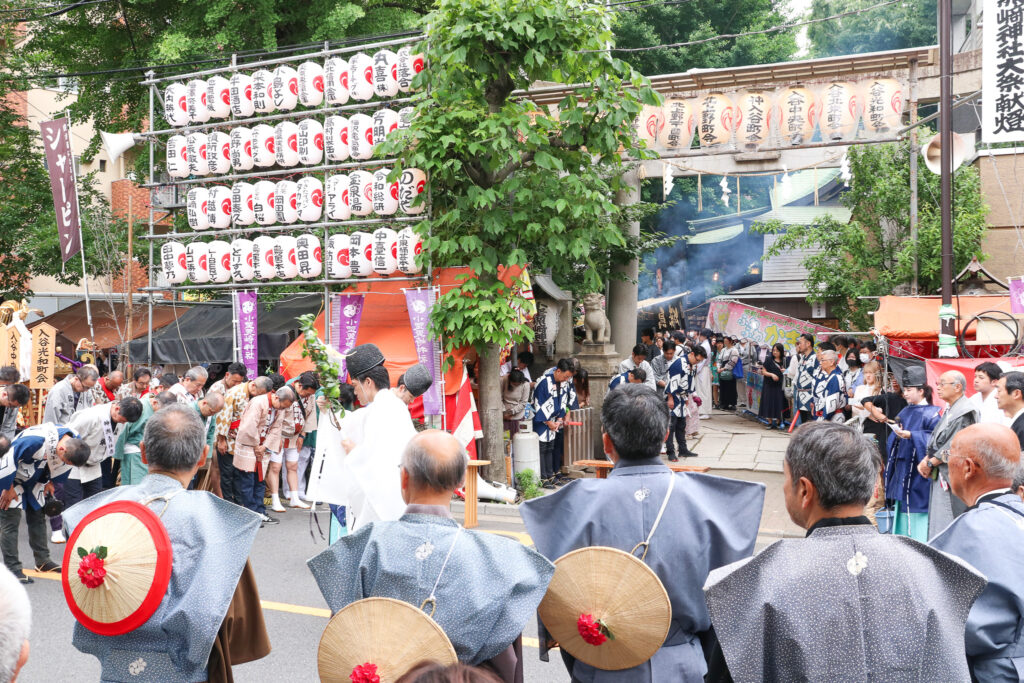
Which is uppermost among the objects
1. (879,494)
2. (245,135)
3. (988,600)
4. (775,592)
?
(245,135)

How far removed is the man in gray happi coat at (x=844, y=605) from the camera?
8.09 feet

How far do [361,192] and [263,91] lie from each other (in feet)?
8.23

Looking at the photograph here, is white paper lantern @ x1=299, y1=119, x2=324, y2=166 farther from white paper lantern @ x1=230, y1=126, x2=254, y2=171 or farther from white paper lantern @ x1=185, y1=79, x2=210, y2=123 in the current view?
white paper lantern @ x1=185, y1=79, x2=210, y2=123

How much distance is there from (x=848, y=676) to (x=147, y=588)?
2462mm

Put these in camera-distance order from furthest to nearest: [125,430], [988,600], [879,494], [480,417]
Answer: [480,417] < [879,494] < [125,430] < [988,600]

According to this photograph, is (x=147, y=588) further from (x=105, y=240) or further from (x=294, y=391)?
(x=105, y=240)

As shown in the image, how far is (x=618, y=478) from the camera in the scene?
346cm

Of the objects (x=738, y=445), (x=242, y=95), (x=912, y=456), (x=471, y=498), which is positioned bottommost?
(x=738, y=445)

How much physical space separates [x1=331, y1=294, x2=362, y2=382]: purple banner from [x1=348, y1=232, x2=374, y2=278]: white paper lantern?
53 cm

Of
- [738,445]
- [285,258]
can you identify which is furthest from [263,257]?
[738,445]

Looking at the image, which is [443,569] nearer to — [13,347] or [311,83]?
[311,83]

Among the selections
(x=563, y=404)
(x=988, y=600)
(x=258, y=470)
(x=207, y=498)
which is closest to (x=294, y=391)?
(x=258, y=470)

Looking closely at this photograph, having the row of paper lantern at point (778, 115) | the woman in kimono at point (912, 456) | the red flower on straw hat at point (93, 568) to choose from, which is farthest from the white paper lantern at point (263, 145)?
the red flower on straw hat at point (93, 568)

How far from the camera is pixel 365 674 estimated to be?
8.89 feet
